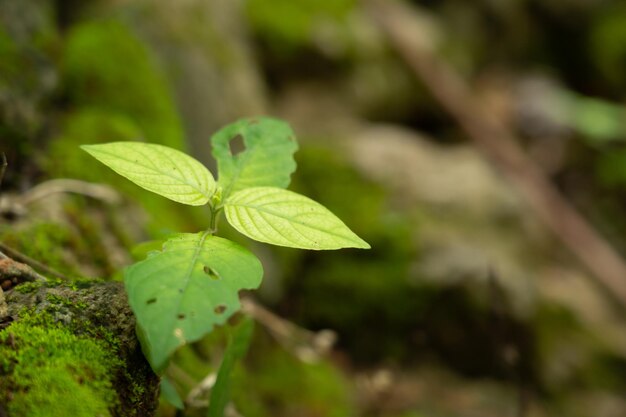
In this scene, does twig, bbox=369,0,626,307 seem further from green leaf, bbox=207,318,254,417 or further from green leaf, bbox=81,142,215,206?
green leaf, bbox=81,142,215,206

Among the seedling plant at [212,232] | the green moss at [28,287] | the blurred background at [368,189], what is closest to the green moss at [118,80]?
the blurred background at [368,189]

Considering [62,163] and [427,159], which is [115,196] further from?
[427,159]

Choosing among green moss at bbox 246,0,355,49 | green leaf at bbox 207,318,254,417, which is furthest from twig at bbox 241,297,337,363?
green moss at bbox 246,0,355,49

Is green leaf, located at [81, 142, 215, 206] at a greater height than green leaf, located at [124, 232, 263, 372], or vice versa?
green leaf, located at [81, 142, 215, 206]

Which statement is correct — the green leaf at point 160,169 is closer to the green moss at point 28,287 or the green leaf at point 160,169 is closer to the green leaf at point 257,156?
the green leaf at point 257,156

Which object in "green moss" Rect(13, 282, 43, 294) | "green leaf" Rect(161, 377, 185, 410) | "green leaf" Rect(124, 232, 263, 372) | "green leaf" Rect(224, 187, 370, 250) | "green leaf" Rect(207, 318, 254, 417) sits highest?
"green leaf" Rect(224, 187, 370, 250)

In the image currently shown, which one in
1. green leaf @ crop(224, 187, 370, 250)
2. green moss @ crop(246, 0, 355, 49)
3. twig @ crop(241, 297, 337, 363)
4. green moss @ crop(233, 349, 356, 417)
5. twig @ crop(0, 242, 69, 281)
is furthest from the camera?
green moss @ crop(246, 0, 355, 49)

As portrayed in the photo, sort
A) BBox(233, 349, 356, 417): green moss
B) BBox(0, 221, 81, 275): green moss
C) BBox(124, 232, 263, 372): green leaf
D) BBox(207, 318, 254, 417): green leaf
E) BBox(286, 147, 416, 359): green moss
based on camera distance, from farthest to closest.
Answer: BBox(286, 147, 416, 359): green moss
BBox(233, 349, 356, 417): green moss
BBox(0, 221, 81, 275): green moss
BBox(207, 318, 254, 417): green leaf
BBox(124, 232, 263, 372): green leaf
